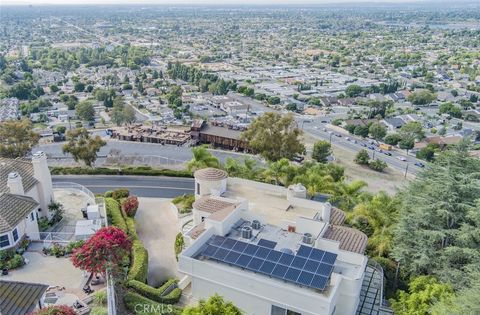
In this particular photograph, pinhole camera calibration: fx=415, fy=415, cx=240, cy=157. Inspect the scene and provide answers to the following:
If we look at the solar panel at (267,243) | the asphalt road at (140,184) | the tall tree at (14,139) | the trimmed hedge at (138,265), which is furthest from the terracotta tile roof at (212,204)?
the tall tree at (14,139)

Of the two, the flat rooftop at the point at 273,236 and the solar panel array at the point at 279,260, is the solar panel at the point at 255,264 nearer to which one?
the solar panel array at the point at 279,260

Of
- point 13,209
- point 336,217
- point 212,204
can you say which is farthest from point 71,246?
point 336,217

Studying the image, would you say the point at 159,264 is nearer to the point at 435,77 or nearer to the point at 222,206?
the point at 222,206

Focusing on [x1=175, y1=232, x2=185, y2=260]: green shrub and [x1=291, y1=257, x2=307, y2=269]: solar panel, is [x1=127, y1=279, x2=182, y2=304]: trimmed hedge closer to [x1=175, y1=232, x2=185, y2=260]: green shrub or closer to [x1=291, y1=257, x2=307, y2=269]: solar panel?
[x1=175, y1=232, x2=185, y2=260]: green shrub

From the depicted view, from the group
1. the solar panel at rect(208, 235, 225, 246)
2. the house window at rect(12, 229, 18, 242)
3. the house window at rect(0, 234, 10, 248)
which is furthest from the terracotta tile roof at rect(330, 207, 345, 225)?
the house window at rect(0, 234, 10, 248)

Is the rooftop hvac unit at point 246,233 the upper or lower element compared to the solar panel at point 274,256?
lower

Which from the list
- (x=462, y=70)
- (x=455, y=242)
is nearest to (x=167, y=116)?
(x=455, y=242)

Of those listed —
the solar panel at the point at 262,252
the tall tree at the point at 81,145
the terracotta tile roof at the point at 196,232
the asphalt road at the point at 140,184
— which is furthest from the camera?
the tall tree at the point at 81,145
